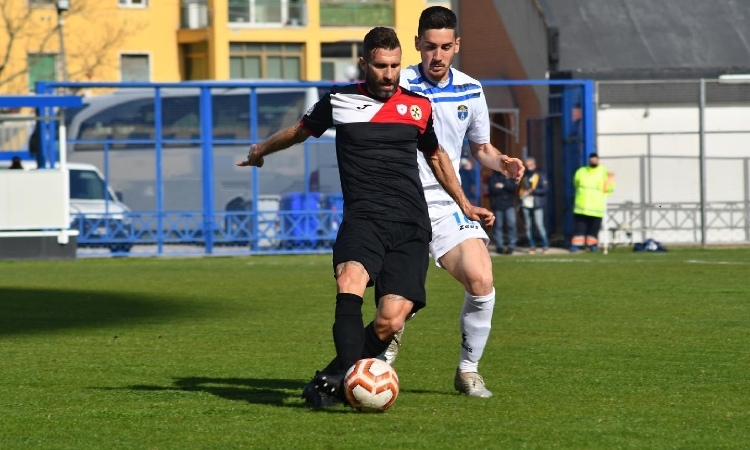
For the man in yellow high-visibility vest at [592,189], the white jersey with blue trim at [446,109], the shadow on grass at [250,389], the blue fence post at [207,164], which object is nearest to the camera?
the shadow on grass at [250,389]

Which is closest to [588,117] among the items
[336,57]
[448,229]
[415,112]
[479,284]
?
[448,229]

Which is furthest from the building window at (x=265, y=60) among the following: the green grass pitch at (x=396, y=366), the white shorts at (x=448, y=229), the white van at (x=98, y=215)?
the white shorts at (x=448, y=229)

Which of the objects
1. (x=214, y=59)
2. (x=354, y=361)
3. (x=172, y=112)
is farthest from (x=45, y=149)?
(x=214, y=59)

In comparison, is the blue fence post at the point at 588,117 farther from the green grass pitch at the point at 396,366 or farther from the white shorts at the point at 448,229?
the white shorts at the point at 448,229

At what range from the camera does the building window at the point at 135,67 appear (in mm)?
55906

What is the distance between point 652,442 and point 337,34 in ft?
163

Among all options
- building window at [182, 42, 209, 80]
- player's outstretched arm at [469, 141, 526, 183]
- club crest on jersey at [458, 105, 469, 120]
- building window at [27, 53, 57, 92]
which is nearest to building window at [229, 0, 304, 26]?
building window at [182, 42, 209, 80]

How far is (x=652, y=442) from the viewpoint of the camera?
648cm

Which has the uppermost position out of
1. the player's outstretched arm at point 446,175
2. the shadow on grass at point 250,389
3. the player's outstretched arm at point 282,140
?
the player's outstretched arm at point 282,140

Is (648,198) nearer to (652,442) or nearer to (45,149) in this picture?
(45,149)

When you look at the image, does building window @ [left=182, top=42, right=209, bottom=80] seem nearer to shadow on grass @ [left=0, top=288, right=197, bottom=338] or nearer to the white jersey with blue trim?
shadow on grass @ [left=0, top=288, right=197, bottom=338]

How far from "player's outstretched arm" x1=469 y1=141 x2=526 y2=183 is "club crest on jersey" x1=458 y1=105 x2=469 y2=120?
0.73 ft

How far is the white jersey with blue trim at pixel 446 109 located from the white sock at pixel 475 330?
2.10 ft

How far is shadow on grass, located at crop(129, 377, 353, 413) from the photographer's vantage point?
7992 mm
